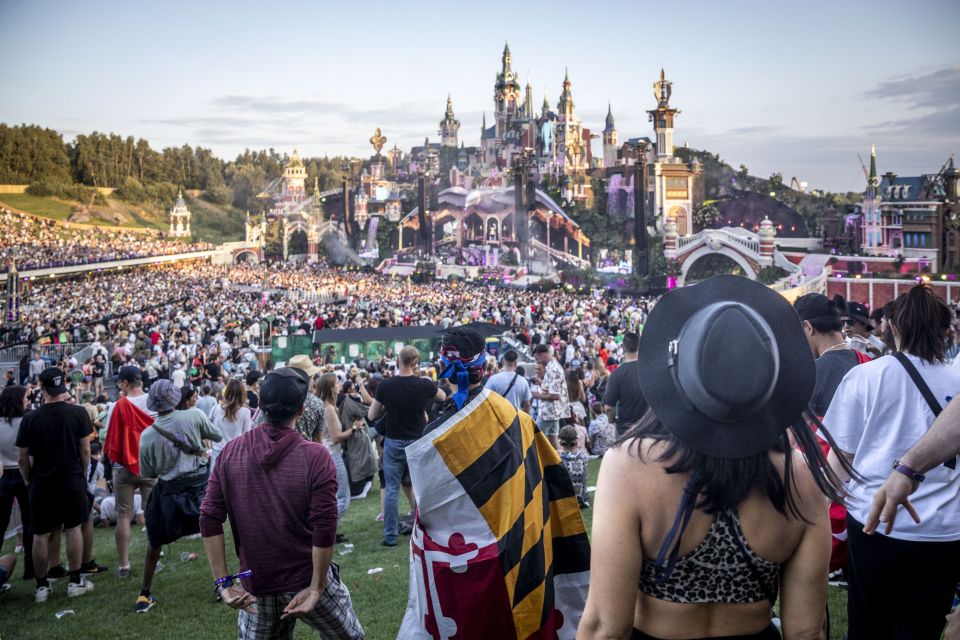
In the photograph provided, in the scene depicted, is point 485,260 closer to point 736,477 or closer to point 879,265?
point 879,265

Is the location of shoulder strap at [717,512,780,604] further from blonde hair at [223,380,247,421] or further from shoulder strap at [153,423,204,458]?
blonde hair at [223,380,247,421]

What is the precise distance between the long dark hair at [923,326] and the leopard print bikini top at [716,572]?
135 centimetres

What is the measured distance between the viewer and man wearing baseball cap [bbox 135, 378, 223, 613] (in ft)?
15.1

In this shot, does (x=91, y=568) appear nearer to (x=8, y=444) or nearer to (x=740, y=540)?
(x=8, y=444)

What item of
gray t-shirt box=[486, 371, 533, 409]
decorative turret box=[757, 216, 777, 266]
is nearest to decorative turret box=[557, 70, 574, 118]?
decorative turret box=[757, 216, 777, 266]

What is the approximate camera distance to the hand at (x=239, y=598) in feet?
9.27

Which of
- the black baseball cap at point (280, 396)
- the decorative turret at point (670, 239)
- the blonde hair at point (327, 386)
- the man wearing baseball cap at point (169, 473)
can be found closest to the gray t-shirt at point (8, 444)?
the man wearing baseball cap at point (169, 473)

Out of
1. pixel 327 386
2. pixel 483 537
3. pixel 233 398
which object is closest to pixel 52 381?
pixel 233 398

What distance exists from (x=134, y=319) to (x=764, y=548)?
24.5m

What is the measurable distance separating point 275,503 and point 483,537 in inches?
30.2

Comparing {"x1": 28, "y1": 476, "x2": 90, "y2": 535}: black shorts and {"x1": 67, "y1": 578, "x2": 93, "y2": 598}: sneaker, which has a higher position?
{"x1": 28, "y1": 476, "x2": 90, "y2": 535}: black shorts

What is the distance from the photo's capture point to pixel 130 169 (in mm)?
95062

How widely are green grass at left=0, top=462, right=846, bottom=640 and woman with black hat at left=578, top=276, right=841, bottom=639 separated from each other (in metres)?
2.55

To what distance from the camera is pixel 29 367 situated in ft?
51.5
